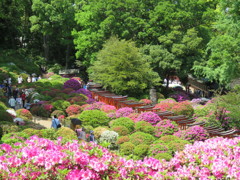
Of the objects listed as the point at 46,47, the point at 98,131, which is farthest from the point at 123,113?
the point at 46,47

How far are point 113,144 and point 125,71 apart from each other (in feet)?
38.5

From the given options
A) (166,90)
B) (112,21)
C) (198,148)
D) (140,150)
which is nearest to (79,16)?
(112,21)

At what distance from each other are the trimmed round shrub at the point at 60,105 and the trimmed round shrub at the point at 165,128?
22.6 ft

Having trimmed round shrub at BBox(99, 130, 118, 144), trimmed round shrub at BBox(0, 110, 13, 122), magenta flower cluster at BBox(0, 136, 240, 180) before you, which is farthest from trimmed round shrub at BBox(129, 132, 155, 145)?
magenta flower cluster at BBox(0, 136, 240, 180)

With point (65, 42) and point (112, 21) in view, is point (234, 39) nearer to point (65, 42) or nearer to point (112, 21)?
point (112, 21)

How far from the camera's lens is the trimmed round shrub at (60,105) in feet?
63.7

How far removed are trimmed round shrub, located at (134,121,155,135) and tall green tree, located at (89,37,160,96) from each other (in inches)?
374

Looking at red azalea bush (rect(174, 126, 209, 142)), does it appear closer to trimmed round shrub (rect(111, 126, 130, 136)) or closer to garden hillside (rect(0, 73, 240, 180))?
garden hillside (rect(0, 73, 240, 180))

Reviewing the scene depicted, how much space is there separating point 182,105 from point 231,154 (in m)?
12.2

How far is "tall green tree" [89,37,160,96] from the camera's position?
Result: 81.1 ft

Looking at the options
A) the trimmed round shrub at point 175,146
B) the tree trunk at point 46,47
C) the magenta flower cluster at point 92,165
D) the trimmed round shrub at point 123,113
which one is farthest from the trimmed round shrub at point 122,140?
the tree trunk at point 46,47

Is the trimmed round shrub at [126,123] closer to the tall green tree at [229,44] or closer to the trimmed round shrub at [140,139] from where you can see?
the trimmed round shrub at [140,139]

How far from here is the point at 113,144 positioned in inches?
546

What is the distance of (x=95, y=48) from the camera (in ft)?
110
